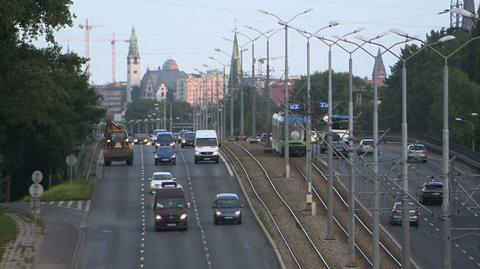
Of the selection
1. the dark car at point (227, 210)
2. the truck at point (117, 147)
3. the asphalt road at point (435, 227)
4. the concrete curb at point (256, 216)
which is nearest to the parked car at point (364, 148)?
the asphalt road at point (435, 227)

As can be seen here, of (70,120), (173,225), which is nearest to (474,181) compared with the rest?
(173,225)

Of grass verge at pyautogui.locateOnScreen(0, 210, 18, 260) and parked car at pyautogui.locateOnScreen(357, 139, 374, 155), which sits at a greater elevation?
parked car at pyautogui.locateOnScreen(357, 139, 374, 155)

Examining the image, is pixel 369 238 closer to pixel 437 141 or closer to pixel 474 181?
pixel 474 181

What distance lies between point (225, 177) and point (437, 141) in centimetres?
3418

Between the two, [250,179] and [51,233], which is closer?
[51,233]

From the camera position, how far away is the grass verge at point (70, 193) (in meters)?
74.0

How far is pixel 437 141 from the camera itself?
110312 mm

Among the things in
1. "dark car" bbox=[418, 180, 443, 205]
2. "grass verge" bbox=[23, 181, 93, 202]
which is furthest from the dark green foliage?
"grass verge" bbox=[23, 181, 93, 202]

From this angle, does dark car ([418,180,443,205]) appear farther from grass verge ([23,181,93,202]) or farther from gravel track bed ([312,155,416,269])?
grass verge ([23,181,93,202])

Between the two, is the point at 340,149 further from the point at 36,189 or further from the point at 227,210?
the point at 36,189

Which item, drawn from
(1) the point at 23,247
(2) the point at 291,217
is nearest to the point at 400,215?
(2) the point at 291,217

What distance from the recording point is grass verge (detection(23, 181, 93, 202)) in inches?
2913

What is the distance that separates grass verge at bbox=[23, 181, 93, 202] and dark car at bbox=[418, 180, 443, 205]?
20.1 metres

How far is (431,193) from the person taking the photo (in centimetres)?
6831
